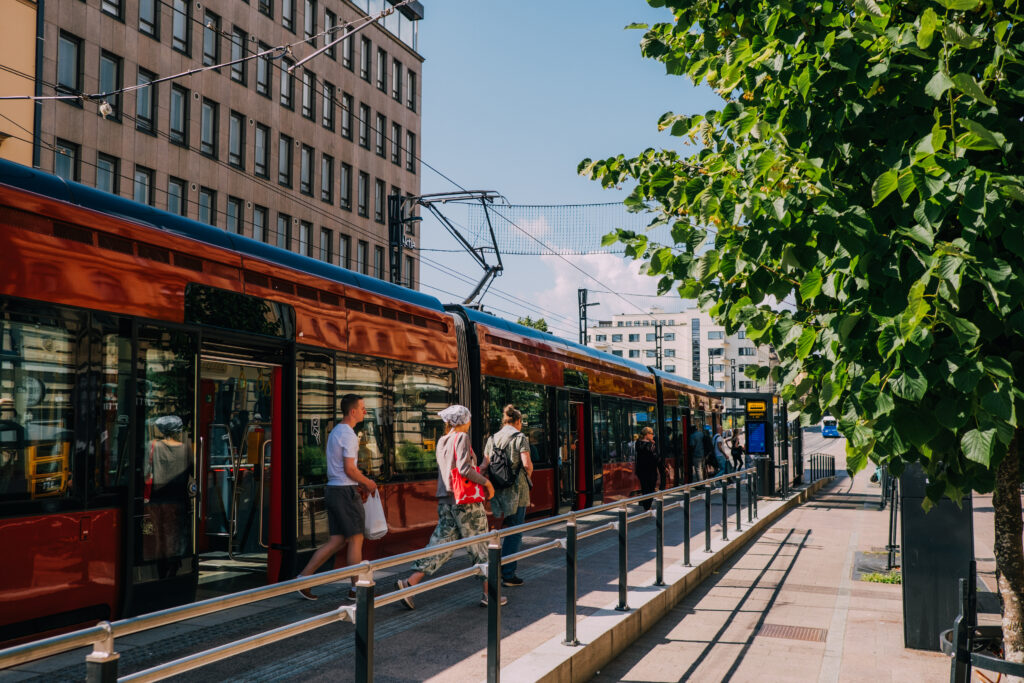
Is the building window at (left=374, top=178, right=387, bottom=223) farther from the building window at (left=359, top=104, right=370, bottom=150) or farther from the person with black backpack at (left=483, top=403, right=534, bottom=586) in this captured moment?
the person with black backpack at (left=483, top=403, right=534, bottom=586)

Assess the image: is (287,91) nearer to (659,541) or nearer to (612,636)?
(659,541)

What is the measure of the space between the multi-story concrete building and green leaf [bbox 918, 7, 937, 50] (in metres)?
17.8

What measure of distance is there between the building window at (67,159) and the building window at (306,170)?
1191 cm

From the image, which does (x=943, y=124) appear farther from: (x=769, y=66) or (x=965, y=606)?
(x=965, y=606)

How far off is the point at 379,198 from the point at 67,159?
60.9ft

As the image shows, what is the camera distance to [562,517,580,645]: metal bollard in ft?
20.2

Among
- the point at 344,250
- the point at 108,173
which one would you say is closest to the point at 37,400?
the point at 108,173

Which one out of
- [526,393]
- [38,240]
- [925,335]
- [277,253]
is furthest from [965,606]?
[526,393]

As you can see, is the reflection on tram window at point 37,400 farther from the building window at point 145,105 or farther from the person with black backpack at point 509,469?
the building window at point 145,105

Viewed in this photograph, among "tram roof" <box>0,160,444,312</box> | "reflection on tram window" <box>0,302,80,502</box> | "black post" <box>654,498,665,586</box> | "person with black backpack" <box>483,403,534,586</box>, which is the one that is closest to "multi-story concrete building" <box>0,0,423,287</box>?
"tram roof" <box>0,160,444,312</box>

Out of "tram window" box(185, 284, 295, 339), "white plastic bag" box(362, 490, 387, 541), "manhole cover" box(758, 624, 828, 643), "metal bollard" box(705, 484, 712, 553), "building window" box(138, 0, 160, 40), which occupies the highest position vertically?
"building window" box(138, 0, 160, 40)

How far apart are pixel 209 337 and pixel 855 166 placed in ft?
15.7

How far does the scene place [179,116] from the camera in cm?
3083

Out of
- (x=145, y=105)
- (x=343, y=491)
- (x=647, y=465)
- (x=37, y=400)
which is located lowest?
(x=647, y=465)
